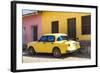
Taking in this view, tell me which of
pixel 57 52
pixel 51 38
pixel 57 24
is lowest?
pixel 57 52

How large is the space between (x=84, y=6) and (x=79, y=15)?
12 cm

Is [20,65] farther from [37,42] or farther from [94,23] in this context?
[94,23]

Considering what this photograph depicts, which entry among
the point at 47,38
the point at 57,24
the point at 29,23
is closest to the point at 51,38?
the point at 47,38

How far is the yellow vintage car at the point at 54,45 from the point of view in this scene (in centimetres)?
240

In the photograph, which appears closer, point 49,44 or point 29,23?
point 29,23

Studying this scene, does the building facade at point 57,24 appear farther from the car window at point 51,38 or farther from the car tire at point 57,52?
the car tire at point 57,52

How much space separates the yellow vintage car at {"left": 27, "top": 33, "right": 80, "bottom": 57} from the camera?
94.7 inches

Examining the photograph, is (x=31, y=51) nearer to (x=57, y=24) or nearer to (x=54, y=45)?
(x=54, y=45)

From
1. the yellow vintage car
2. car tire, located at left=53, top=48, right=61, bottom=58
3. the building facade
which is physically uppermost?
the building facade

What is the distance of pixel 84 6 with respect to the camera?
255cm

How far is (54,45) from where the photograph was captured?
8.04ft

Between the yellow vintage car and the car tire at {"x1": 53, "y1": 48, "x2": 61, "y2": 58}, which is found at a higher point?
the yellow vintage car

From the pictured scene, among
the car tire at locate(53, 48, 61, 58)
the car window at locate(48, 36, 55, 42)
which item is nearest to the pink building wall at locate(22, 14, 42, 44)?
the car window at locate(48, 36, 55, 42)

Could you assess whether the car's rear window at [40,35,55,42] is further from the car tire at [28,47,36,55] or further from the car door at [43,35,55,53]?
the car tire at [28,47,36,55]
